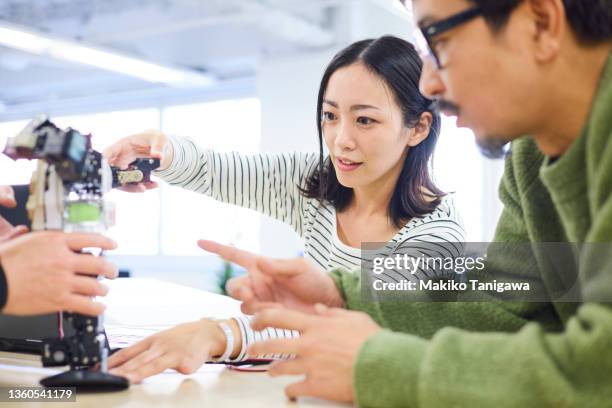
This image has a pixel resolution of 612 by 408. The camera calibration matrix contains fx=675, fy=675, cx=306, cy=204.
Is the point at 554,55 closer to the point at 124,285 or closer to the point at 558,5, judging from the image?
the point at 558,5

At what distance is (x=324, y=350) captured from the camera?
3.07ft

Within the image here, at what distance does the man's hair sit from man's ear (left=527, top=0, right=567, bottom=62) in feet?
0.05

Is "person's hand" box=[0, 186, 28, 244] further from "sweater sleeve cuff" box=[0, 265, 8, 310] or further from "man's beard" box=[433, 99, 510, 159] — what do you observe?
"man's beard" box=[433, 99, 510, 159]

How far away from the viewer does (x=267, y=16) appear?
6.18 metres

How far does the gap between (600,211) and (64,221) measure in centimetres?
79

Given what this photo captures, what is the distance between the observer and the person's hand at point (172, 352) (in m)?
1.18

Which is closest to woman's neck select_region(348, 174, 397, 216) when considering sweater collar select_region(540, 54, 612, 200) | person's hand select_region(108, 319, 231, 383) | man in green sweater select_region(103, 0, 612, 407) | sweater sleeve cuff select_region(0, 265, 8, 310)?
man in green sweater select_region(103, 0, 612, 407)

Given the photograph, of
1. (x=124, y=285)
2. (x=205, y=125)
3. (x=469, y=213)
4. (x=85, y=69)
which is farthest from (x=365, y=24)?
(x=124, y=285)

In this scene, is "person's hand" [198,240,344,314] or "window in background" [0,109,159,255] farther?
"window in background" [0,109,159,255]

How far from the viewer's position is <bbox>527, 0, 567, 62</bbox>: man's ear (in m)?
0.99

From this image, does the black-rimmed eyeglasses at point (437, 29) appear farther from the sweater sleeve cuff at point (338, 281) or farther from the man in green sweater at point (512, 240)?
the sweater sleeve cuff at point (338, 281)

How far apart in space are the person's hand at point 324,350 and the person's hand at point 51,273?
11.0 inches

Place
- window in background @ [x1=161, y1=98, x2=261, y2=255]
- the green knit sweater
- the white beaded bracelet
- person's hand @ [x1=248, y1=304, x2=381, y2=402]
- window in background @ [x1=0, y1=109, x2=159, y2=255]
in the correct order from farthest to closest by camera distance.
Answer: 1. window in background @ [x1=0, y1=109, x2=159, y2=255]
2. window in background @ [x1=161, y1=98, x2=261, y2=255]
3. the white beaded bracelet
4. person's hand @ [x1=248, y1=304, x2=381, y2=402]
5. the green knit sweater

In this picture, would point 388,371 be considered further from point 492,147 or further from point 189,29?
point 189,29
